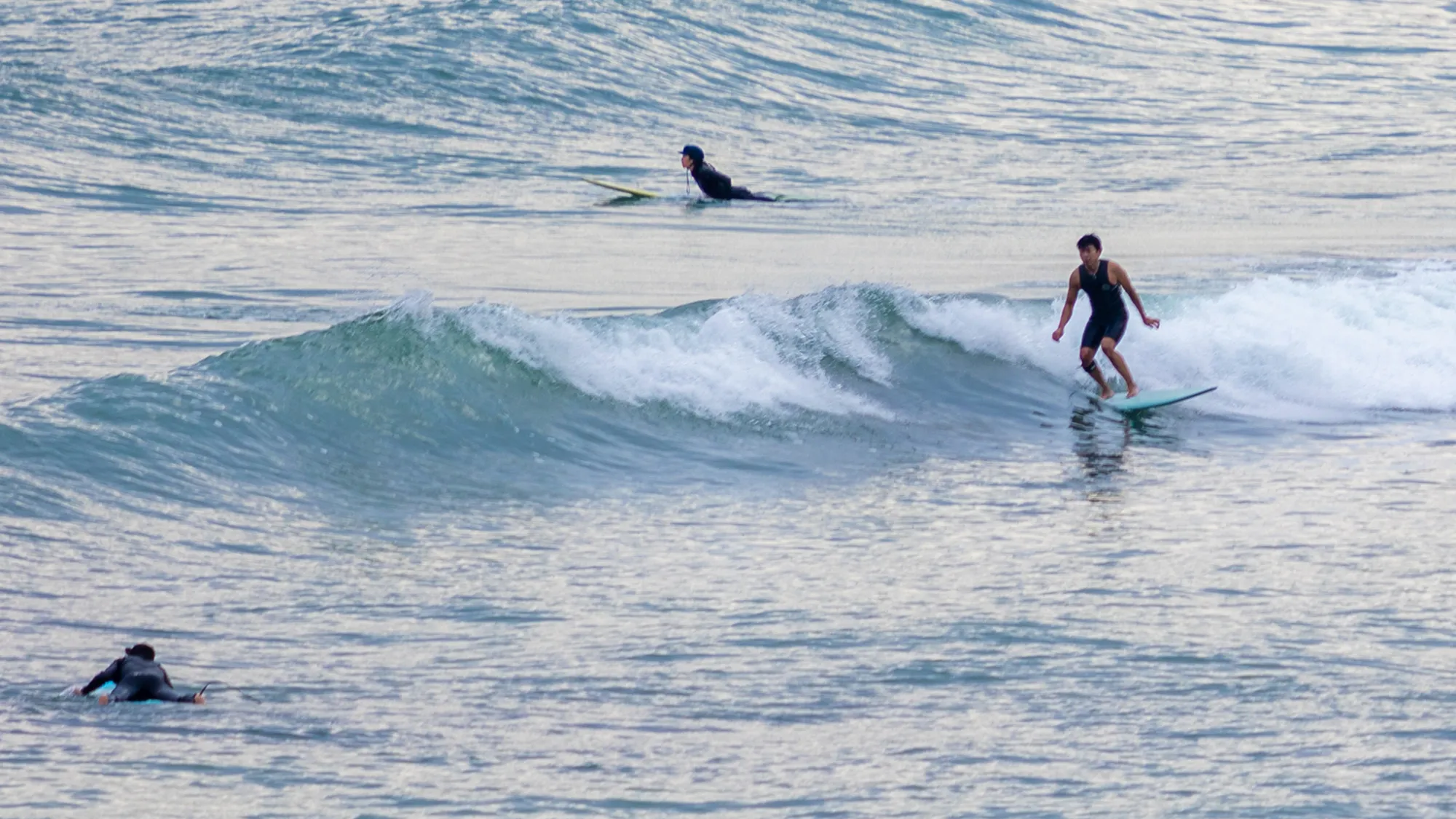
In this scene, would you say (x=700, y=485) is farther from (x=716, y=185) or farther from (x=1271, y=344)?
(x=716, y=185)

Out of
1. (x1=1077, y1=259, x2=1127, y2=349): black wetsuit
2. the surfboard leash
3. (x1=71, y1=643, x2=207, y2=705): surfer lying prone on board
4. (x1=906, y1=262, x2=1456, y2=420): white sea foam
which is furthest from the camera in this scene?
(x1=906, y1=262, x2=1456, y2=420): white sea foam

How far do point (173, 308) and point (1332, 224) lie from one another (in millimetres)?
14180

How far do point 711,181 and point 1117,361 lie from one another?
31.9 feet

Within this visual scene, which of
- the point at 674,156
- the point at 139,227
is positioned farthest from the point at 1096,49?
the point at 139,227

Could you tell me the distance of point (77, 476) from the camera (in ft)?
32.3

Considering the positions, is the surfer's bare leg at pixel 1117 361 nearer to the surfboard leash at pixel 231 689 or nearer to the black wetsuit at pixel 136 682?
the surfboard leash at pixel 231 689

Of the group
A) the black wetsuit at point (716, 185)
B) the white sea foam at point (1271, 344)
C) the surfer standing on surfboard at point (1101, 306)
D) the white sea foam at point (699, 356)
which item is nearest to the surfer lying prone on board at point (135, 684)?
the white sea foam at point (699, 356)

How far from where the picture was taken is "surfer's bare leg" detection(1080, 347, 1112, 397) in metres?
14.6

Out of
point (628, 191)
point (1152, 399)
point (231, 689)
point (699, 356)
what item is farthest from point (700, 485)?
point (628, 191)

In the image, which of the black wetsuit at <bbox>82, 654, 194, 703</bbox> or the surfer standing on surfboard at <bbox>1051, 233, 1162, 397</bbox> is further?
the surfer standing on surfboard at <bbox>1051, 233, 1162, 397</bbox>

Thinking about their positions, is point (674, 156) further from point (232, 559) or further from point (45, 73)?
point (232, 559)

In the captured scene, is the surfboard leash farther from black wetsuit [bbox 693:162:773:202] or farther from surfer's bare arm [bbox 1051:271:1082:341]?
black wetsuit [bbox 693:162:773:202]

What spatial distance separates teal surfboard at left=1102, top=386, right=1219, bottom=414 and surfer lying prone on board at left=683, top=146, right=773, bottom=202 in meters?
9.73

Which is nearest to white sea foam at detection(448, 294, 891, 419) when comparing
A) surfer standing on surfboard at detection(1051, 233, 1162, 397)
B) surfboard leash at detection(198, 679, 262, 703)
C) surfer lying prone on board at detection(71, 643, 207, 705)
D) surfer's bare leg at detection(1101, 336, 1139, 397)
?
surfer standing on surfboard at detection(1051, 233, 1162, 397)
